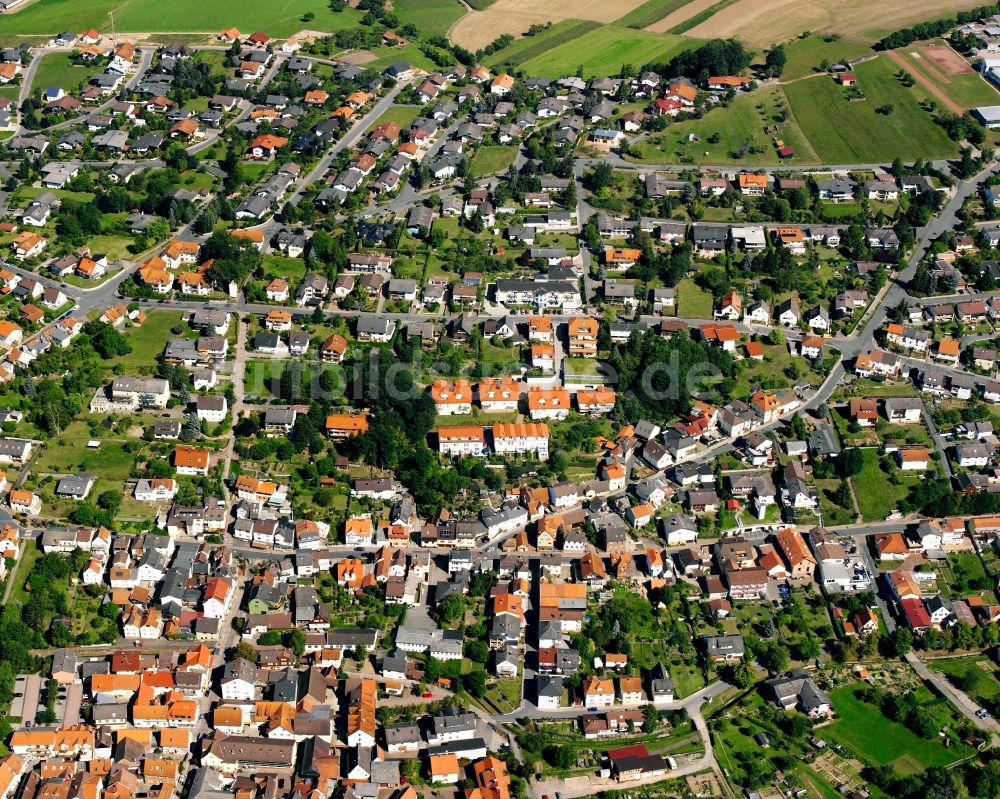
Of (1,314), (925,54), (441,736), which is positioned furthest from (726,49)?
(441,736)

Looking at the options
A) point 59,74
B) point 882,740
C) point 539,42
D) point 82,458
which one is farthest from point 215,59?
point 882,740

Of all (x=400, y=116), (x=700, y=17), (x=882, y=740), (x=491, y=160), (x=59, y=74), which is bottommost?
(x=882, y=740)

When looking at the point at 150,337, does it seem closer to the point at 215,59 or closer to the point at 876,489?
the point at 876,489

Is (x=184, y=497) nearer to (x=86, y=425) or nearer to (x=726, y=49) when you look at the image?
(x=86, y=425)

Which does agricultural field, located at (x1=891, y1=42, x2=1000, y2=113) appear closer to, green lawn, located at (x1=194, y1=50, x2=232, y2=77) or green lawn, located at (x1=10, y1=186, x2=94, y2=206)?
green lawn, located at (x1=194, y1=50, x2=232, y2=77)

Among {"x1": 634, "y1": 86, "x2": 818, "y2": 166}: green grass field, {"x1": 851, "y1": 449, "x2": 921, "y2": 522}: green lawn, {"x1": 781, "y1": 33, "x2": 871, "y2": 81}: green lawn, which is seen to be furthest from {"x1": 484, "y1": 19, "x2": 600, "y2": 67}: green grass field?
{"x1": 851, "y1": 449, "x2": 921, "y2": 522}: green lawn
